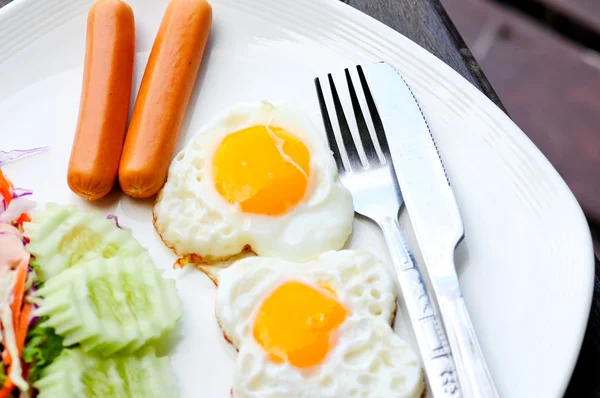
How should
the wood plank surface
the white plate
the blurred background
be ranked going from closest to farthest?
the white plate, the blurred background, the wood plank surface

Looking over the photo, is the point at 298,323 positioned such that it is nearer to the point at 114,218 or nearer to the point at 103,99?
the point at 114,218

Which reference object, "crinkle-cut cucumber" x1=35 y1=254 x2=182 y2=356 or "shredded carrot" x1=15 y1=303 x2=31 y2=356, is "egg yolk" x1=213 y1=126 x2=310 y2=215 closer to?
"crinkle-cut cucumber" x1=35 y1=254 x2=182 y2=356

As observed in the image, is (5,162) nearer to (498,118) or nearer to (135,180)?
(135,180)

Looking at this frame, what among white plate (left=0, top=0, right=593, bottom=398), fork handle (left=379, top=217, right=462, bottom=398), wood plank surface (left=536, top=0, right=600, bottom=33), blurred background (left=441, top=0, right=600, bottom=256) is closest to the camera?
fork handle (left=379, top=217, right=462, bottom=398)

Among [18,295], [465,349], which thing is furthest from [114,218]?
[465,349]

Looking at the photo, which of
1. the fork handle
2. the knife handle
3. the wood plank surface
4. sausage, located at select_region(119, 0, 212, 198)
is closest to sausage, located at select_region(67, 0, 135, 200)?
sausage, located at select_region(119, 0, 212, 198)

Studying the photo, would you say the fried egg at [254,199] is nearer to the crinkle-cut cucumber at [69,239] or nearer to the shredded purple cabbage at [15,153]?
the crinkle-cut cucumber at [69,239]
